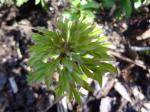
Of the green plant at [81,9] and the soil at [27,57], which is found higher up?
the green plant at [81,9]

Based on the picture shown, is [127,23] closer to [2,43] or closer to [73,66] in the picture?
[2,43]

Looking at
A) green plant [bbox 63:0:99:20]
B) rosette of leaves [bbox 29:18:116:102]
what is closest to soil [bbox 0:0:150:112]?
green plant [bbox 63:0:99:20]

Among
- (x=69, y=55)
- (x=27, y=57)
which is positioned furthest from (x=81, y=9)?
(x=69, y=55)

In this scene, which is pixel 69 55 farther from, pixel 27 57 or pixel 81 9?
pixel 27 57

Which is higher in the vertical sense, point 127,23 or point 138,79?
point 127,23

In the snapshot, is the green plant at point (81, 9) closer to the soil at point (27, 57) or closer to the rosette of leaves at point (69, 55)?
the soil at point (27, 57)

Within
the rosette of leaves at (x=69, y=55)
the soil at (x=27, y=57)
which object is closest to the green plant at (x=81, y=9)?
the soil at (x=27, y=57)

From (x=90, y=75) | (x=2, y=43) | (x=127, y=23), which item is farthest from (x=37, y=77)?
(x=127, y=23)

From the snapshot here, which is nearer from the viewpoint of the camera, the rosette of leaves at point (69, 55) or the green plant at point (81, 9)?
the rosette of leaves at point (69, 55)
